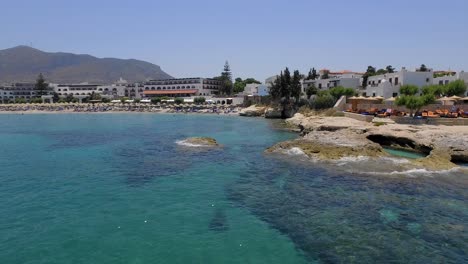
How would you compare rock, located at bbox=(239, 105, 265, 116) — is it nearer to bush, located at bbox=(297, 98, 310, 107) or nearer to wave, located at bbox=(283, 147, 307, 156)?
bush, located at bbox=(297, 98, 310, 107)

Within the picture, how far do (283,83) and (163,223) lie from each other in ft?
228

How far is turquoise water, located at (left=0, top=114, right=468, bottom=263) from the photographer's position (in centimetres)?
1346

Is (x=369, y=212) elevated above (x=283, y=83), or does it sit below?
below

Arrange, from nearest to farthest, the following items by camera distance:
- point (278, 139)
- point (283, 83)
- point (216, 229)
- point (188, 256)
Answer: point (188, 256), point (216, 229), point (278, 139), point (283, 83)

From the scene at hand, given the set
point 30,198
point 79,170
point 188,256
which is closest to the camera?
point 188,256

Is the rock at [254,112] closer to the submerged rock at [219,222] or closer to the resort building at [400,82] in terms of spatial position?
the resort building at [400,82]

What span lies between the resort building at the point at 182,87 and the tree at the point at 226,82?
12.0 feet

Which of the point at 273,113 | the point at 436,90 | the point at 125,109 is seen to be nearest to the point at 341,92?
the point at 436,90

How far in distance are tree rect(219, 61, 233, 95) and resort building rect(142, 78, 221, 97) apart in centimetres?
365

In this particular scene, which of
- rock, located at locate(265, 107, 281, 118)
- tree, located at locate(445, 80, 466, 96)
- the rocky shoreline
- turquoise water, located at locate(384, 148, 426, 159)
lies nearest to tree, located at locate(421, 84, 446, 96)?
tree, located at locate(445, 80, 466, 96)

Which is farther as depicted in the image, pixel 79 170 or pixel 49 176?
pixel 79 170

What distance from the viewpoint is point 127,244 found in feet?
46.1

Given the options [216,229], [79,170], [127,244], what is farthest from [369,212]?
[79,170]

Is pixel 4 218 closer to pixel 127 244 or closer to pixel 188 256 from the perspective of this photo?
pixel 127 244
